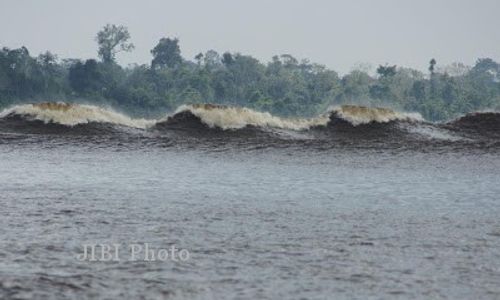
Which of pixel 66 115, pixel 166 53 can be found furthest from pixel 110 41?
pixel 66 115

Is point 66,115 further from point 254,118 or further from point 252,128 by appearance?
point 254,118

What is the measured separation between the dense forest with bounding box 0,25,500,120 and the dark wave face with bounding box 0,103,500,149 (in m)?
45.9

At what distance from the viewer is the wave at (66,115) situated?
56.1ft

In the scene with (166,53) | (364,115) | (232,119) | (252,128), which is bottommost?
(252,128)

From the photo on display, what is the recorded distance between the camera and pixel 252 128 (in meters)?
17.7

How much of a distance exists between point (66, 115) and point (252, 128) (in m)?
4.45

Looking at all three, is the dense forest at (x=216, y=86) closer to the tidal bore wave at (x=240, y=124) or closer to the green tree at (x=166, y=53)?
the green tree at (x=166, y=53)

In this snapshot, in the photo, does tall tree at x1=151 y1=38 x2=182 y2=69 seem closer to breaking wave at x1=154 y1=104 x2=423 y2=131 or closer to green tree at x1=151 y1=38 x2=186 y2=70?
green tree at x1=151 y1=38 x2=186 y2=70

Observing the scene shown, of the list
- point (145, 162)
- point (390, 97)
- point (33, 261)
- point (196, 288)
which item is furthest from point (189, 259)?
point (390, 97)

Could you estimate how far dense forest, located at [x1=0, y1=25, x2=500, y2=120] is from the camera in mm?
68875

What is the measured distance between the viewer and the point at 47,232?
Result: 20.4ft

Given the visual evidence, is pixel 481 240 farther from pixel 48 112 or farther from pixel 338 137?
pixel 48 112

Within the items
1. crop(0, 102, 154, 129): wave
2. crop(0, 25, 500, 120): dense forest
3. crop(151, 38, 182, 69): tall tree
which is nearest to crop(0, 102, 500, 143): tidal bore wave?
crop(0, 102, 154, 129): wave

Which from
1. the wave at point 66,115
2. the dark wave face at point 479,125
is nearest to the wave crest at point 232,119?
the wave at point 66,115
